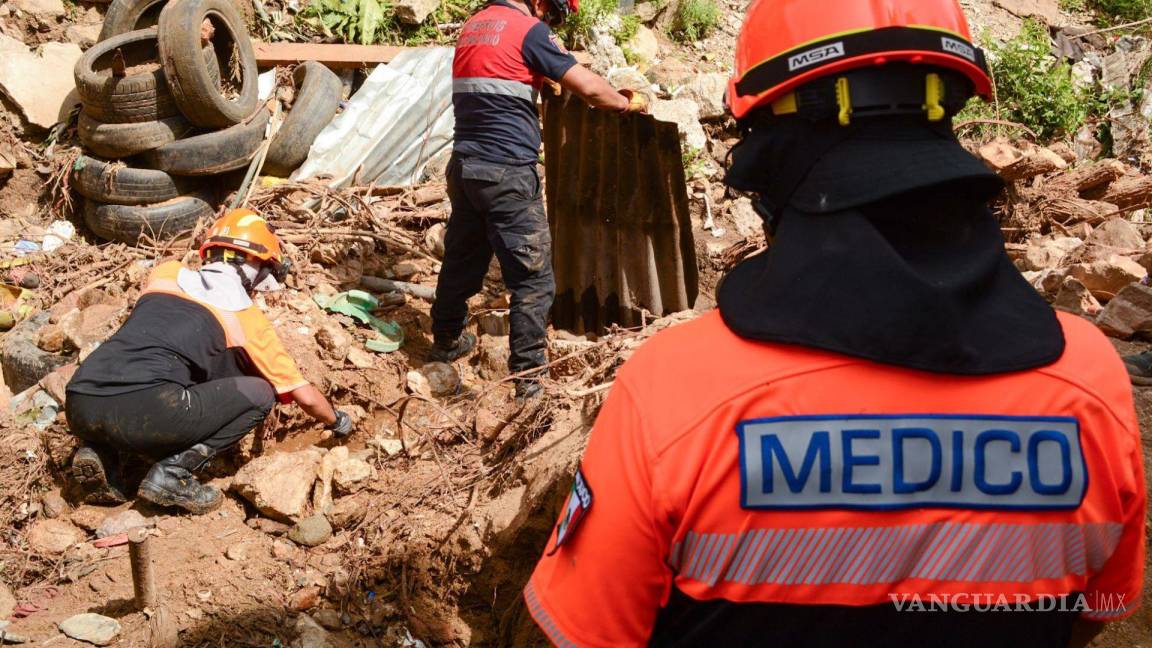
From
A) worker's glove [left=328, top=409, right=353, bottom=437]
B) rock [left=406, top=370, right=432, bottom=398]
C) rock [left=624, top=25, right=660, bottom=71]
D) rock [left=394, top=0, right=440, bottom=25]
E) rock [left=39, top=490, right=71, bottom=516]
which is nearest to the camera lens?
rock [left=39, top=490, right=71, bottom=516]

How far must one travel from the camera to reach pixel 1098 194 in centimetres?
610

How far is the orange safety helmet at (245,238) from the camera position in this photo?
181 inches

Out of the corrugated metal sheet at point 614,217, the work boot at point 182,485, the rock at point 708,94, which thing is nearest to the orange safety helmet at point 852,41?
the corrugated metal sheet at point 614,217

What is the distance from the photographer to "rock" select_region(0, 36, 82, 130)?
23.5 ft

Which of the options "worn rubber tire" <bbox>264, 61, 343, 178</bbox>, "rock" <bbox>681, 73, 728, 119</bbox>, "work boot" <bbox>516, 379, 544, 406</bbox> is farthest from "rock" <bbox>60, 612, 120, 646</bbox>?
"rock" <bbox>681, 73, 728, 119</bbox>

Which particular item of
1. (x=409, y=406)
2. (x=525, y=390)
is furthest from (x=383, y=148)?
(x=525, y=390)

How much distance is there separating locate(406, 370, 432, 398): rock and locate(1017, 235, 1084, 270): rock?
3810 millimetres

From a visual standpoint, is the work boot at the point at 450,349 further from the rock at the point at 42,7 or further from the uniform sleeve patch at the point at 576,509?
the rock at the point at 42,7

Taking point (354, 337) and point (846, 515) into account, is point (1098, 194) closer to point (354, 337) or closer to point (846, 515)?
point (354, 337)

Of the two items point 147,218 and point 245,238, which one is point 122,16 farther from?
point 245,238

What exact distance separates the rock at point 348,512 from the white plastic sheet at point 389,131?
11.4ft

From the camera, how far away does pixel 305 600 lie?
12.0 ft

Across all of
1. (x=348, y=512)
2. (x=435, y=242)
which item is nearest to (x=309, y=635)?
(x=348, y=512)
